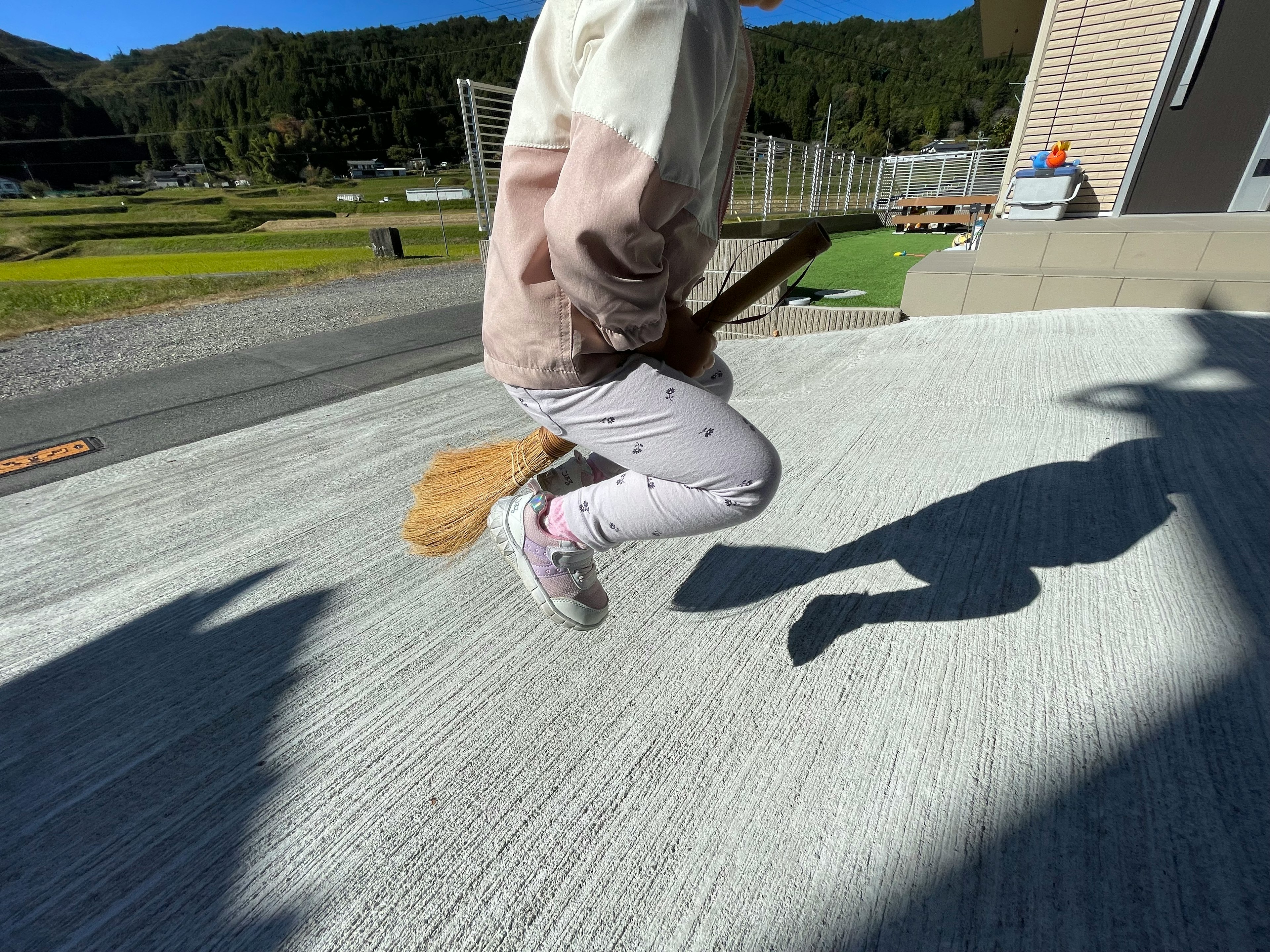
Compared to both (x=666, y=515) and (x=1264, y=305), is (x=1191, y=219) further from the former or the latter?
(x=666, y=515)

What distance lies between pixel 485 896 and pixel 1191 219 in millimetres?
7000

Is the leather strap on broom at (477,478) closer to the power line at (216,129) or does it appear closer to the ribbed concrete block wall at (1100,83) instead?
the ribbed concrete block wall at (1100,83)

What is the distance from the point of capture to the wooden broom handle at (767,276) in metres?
1.05

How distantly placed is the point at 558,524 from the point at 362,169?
273 feet

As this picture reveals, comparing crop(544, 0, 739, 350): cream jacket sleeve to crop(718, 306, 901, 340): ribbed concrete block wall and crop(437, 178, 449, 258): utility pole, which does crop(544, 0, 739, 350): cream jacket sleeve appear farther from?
crop(437, 178, 449, 258): utility pole

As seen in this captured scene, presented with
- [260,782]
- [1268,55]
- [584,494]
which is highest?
[1268,55]

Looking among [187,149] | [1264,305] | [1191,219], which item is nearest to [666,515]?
[1264,305]

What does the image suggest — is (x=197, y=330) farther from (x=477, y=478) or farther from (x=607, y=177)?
(x=607, y=177)

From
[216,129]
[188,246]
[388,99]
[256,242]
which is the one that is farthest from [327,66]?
[256,242]

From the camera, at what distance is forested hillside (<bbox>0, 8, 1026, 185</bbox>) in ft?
197

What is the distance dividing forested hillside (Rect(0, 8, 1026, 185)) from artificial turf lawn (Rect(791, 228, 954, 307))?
5422 cm

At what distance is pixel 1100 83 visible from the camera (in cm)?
561

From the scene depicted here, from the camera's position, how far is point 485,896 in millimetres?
947

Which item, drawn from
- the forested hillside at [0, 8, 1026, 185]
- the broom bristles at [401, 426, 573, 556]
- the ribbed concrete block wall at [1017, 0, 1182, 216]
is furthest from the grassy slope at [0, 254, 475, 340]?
the forested hillside at [0, 8, 1026, 185]
